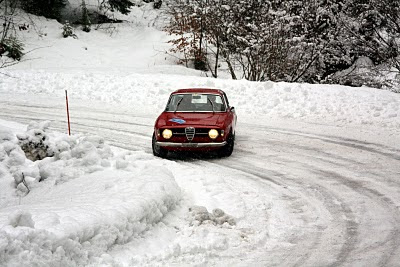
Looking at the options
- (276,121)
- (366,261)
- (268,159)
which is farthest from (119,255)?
(276,121)

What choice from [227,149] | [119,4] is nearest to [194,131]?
[227,149]

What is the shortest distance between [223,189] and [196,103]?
12.5ft

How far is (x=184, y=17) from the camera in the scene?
25562mm

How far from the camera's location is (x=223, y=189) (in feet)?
25.2

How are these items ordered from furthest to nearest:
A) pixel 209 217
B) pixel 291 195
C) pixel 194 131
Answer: pixel 194 131
pixel 291 195
pixel 209 217

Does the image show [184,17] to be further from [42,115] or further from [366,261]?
[366,261]

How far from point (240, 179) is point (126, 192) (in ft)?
9.01

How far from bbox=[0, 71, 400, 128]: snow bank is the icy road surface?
1.38 metres

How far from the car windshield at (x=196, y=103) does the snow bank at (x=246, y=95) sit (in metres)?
4.10

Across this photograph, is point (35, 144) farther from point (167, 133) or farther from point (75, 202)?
point (75, 202)

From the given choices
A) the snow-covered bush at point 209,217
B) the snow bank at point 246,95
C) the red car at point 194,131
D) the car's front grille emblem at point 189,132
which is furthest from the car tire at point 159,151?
the snow bank at point 246,95

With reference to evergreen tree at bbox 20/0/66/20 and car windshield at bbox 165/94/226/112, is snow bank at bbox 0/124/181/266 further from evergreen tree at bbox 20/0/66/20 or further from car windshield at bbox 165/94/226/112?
evergreen tree at bbox 20/0/66/20

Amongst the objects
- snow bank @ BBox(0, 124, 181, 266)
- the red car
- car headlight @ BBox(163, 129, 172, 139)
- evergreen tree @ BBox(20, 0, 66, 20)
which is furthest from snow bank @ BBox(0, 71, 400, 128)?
evergreen tree @ BBox(20, 0, 66, 20)

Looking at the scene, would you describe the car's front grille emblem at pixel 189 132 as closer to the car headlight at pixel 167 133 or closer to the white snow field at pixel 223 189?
the car headlight at pixel 167 133
